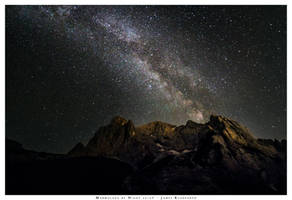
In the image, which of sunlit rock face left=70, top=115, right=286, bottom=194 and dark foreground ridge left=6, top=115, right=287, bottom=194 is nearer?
dark foreground ridge left=6, top=115, right=287, bottom=194

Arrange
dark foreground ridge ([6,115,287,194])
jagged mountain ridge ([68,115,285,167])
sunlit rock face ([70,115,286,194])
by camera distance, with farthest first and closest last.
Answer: jagged mountain ridge ([68,115,285,167]), sunlit rock face ([70,115,286,194]), dark foreground ridge ([6,115,287,194])

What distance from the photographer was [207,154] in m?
22.2

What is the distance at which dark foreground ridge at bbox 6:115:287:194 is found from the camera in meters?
13.9

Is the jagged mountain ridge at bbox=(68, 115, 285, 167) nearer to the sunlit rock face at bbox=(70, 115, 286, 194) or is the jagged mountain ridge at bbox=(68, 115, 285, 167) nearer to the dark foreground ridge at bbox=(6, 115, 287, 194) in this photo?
the sunlit rock face at bbox=(70, 115, 286, 194)

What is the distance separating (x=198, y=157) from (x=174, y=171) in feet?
18.4

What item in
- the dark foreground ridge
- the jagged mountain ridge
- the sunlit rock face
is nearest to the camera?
the dark foreground ridge

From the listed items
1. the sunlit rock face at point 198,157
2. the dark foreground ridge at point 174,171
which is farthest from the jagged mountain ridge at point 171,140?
the dark foreground ridge at point 174,171

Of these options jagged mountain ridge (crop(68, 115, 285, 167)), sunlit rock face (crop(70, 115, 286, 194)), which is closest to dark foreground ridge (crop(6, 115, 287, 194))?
sunlit rock face (crop(70, 115, 286, 194))

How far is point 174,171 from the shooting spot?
19141 mm

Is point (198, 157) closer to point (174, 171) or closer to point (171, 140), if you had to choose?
point (174, 171)

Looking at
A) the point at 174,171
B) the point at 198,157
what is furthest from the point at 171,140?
the point at 174,171

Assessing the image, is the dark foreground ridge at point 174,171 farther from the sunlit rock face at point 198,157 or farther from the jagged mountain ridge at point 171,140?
the jagged mountain ridge at point 171,140
